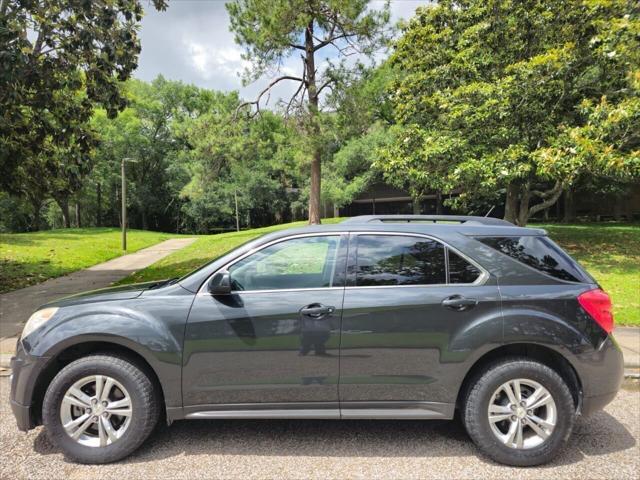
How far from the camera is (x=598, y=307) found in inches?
120

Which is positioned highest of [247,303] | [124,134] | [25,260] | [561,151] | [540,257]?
[124,134]

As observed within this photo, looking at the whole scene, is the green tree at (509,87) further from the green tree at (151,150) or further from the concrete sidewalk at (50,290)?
the green tree at (151,150)

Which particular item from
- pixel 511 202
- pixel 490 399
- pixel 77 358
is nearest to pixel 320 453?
pixel 490 399

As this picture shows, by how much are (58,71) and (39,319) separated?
803cm

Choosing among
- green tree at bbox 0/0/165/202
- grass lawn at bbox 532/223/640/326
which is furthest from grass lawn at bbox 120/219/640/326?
green tree at bbox 0/0/165/202

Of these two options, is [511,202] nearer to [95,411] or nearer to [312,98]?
[312,98]

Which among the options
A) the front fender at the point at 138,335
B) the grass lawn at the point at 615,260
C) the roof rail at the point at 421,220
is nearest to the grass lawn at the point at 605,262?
the grass lawn at the point at 615,260

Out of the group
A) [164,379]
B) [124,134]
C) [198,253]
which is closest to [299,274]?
[164,379]

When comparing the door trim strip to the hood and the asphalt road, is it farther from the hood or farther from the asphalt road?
the hood

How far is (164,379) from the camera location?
3012 mm

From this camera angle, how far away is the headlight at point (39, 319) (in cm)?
314

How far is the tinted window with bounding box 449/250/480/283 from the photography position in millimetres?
3118

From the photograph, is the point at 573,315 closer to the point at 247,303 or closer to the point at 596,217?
the point at 247,303

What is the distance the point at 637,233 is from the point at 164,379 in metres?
17.9
